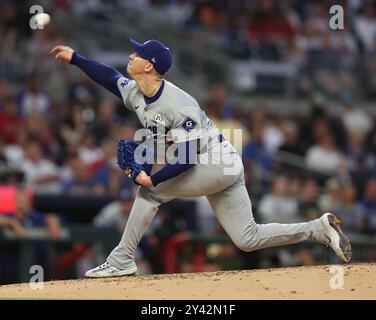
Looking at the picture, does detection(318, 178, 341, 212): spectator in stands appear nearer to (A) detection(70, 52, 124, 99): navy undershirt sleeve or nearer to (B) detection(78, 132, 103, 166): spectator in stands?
(B) detection(78, 132, 103, 166): spectator in stands

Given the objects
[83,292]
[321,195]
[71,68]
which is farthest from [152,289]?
[71,68]

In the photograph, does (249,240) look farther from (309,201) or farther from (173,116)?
(309,201)

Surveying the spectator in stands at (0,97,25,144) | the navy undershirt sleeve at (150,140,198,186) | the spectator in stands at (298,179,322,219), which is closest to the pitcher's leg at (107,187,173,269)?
the navy undershirt sleeve at (150,140,198,186)

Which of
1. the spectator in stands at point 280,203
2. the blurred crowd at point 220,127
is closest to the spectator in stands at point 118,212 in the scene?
the blurred crowd at point 220,127

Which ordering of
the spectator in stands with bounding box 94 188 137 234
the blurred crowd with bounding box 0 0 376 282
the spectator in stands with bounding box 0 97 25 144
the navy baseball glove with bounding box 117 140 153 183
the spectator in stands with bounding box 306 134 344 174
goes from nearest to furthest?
the navy baseball glove with bounding box 117 140 153 183
the spectator in stands with bounding box 94 188 137 234
the blurred crowd with bounding box 0 0 376 282
the spectator in stands with bounding box 0 97 25 144
the spectator in stands with bounding box 306 134 344 174

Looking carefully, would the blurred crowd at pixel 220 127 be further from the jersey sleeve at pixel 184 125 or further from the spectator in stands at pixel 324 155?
the jersey sleeve at pixel 184 125

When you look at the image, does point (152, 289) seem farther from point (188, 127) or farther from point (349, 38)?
point (349, 38)

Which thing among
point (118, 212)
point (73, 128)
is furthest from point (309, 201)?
point (73, 128)

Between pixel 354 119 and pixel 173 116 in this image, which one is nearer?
pixel 173 116
